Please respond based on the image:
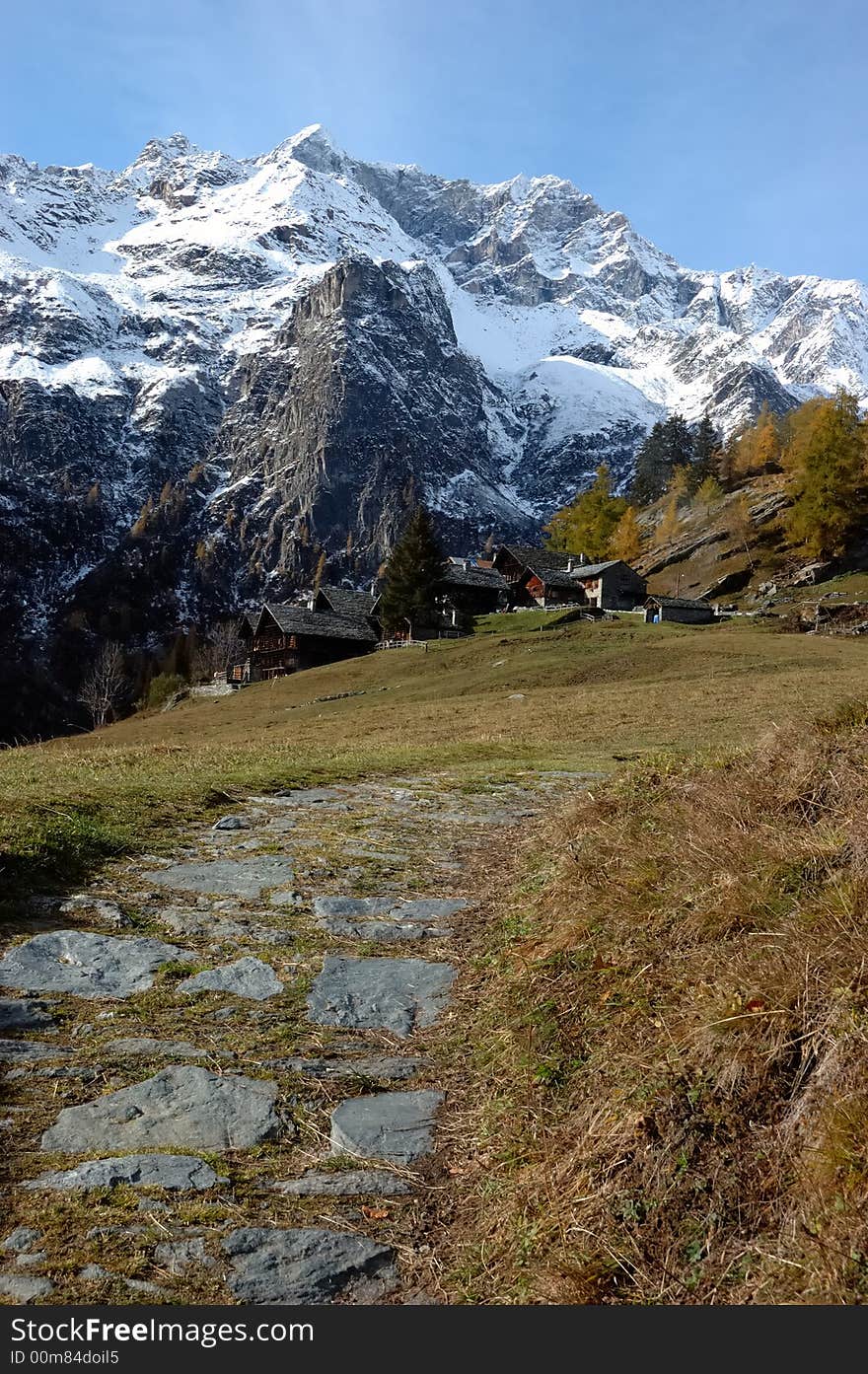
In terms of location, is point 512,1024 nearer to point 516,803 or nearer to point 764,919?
point 764,919

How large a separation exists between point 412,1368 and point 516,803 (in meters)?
10.3

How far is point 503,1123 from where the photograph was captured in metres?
→ 4.12

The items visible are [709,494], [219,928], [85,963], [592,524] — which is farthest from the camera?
[592,524]

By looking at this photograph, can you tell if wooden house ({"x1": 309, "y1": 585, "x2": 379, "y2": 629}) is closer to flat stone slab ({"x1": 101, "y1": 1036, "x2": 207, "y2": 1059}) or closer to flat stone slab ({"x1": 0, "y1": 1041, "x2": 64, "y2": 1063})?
flat stone slab ({"x1": 101, "y1": 1036, "x2": 207, "y2": 1059})

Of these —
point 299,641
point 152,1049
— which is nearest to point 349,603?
point 299,641

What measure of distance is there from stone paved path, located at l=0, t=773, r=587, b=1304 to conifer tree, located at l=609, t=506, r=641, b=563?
376 ft

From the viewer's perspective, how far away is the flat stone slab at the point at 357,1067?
473 centimetres

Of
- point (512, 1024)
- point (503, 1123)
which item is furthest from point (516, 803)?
point (503, 1123)

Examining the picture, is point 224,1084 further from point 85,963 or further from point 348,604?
point 348,604

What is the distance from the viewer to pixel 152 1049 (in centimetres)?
477

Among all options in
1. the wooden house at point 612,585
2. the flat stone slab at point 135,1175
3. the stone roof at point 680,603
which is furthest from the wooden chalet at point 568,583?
the flat stone slab at point 135,1175

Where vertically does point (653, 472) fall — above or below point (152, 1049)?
above

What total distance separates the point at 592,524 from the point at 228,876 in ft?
401

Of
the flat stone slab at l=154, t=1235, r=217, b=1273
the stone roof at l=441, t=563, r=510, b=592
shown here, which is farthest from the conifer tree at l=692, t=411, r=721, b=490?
the flat stone slab at l=154, t=1235, r=217, b=1273
